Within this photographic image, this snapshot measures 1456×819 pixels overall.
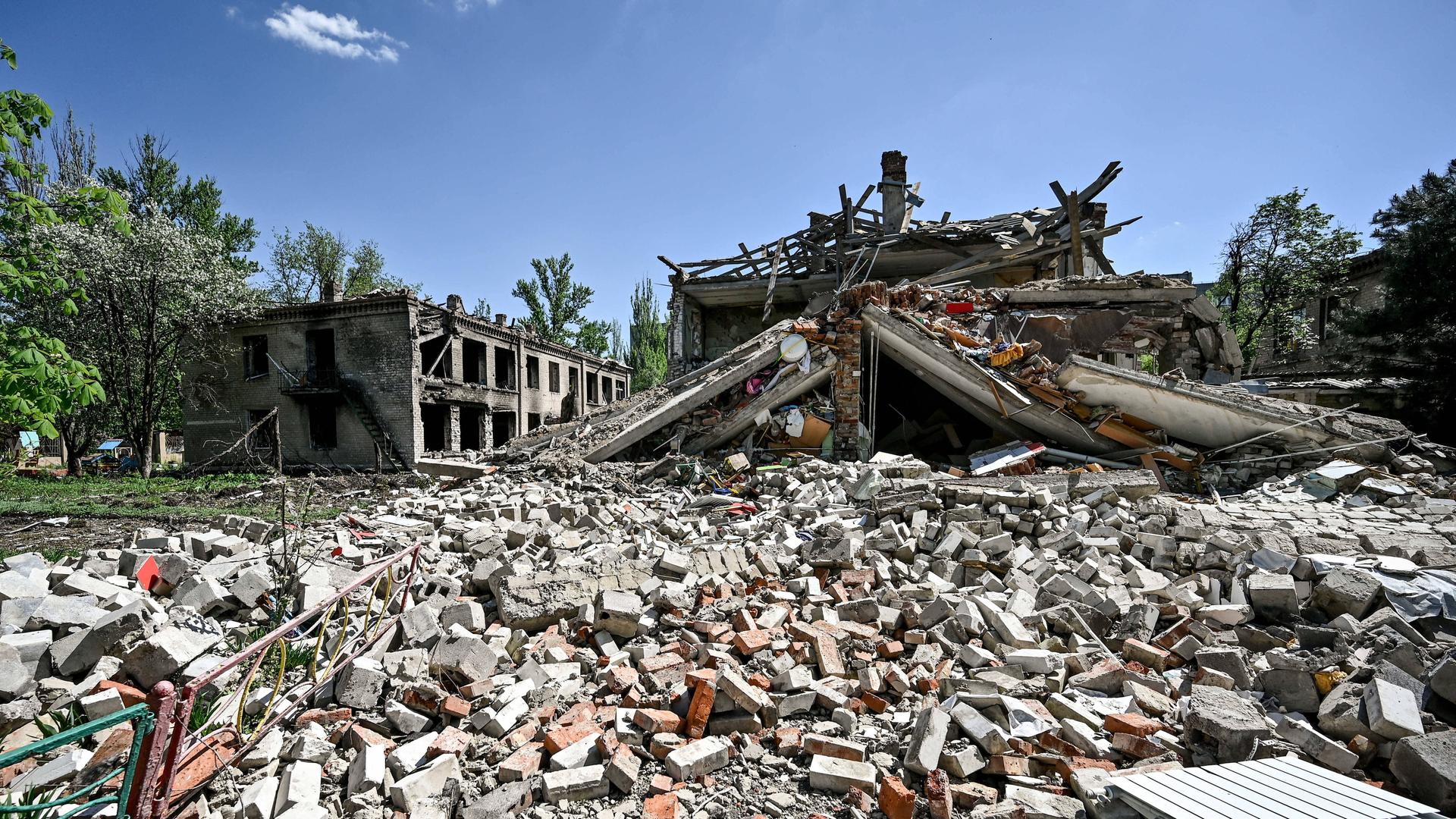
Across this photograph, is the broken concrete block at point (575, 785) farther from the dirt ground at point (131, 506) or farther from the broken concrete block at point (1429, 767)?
the broken concrete block at point (1429, 767)

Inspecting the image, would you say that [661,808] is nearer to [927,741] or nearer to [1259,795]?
[927,741]

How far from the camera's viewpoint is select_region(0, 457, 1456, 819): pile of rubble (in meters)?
2.54

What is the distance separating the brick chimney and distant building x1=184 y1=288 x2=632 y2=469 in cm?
1073

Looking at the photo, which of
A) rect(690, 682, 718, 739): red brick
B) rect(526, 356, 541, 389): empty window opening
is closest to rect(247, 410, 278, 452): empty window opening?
rect(526, 356, 541, 389): empty window opening

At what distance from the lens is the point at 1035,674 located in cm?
322

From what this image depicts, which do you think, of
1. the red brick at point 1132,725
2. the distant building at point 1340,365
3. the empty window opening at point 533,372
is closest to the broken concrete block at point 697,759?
the red brick at point 1132,725

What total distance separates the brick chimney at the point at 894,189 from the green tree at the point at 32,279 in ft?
46.2

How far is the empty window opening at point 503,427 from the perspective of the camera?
2355cm

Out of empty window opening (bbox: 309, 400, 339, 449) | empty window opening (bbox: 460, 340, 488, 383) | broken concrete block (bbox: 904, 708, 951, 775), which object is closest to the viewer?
broken concrete block (bbox: 904, 708, 951, 775)

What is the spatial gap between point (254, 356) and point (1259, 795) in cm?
2658

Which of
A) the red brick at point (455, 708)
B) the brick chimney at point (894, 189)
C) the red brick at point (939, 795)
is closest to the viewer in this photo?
the red brick at point (939, 795)

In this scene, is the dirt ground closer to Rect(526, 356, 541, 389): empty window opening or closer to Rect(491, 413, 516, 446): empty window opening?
Rect(491, 413, 516, 446): empty window opening

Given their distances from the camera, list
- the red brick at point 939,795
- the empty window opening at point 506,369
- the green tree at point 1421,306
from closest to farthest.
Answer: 1. the red brick at point 939,795
2. the green tree at point 1421,306
3. the empty window opening at point 506,369

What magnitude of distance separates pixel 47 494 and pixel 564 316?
78.1 feet
